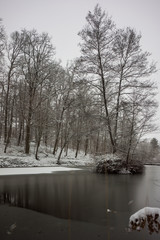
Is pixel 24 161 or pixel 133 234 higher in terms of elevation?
pixel 133 234

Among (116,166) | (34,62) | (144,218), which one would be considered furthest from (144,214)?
(34,62)

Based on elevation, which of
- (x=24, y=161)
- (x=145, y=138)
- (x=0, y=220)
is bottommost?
(x=24, y=161)

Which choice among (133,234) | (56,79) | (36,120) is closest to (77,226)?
(133,234)

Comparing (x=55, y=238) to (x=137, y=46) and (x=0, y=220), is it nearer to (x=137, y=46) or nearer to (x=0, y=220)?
(x=0, y=220)

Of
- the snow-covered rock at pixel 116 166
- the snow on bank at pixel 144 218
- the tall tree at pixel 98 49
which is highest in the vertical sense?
the tall tree at pixel 98 49

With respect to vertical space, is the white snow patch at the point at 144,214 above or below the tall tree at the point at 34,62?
below

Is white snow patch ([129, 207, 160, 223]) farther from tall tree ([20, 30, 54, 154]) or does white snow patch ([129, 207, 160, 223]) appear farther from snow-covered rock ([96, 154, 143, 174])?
tall tree ([20, 30, 54, 154])

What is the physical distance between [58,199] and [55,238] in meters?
2.48

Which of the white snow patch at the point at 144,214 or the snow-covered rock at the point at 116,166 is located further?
the snow-covered rock at the point at 116,166

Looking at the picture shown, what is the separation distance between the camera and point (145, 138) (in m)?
13.3

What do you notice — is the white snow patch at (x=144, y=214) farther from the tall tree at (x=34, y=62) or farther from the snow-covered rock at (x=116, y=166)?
the tall tree at (x=34, y=62)

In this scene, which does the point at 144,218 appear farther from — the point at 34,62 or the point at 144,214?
the point at 34,62

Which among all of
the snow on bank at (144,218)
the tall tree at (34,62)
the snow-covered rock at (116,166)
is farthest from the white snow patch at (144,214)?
the tall tree at (34,62)

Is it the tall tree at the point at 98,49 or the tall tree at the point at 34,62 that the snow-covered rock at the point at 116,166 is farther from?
the tall tree at the point at 34,62
